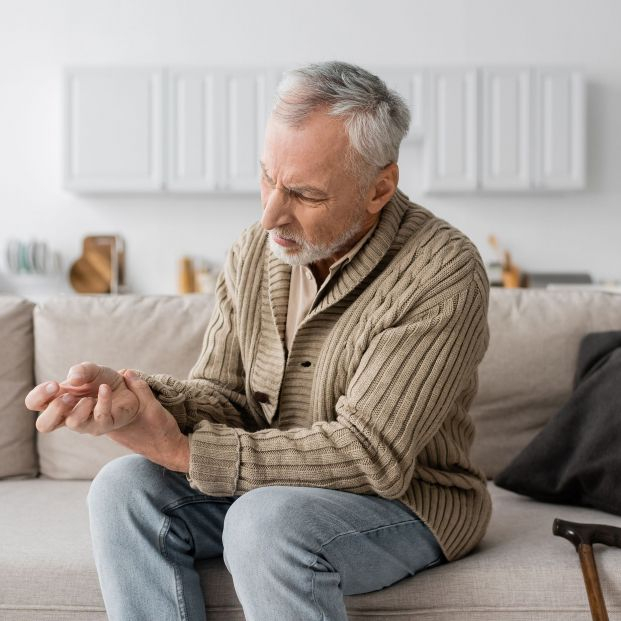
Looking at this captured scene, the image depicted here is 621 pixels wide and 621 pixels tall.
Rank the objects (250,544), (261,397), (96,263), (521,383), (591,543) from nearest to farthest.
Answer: (250,544)
(591,543)
(261,397)
(521,383)
(96,263)

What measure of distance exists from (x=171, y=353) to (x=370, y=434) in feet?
2.63

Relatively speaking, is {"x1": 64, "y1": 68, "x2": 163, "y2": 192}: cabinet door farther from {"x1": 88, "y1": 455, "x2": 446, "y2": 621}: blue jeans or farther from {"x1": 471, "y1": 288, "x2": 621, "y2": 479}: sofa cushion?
{"x1": 88, "y1": 455, "x2": 446, "y2": 621}: blue jeans

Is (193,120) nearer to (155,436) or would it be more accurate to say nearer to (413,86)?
(413,86)

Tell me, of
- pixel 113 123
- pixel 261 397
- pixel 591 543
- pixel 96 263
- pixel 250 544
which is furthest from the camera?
pixel 96 263

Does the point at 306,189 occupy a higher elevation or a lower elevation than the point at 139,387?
higher

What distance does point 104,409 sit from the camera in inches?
49.1

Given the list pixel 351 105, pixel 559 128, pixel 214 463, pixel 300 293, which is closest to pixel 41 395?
pixel 214 463

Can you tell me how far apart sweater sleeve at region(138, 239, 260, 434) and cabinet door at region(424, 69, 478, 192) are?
3209mm

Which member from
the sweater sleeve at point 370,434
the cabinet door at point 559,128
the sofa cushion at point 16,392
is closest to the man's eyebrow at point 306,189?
the sweater sleeve at point 370,434

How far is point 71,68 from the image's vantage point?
4680 mm

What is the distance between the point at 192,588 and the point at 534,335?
3.29ft

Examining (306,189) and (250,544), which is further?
(306,189)

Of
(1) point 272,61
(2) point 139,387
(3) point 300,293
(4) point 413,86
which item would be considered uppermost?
(1) point 272,61

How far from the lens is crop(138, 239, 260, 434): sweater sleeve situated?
1470mm
